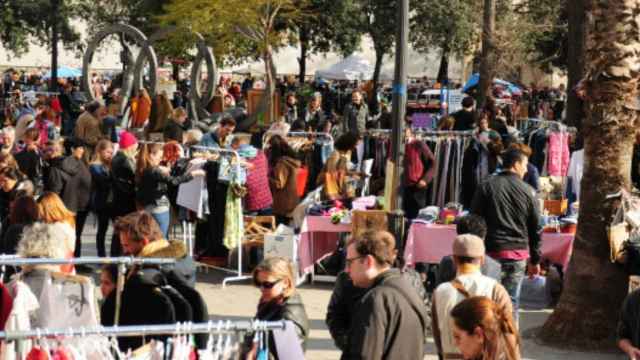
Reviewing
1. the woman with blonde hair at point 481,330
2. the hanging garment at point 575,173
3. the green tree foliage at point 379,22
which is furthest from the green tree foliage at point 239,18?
the woman with blonde hair at point 481,330

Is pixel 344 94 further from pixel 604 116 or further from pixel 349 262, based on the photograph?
pixel 349 262

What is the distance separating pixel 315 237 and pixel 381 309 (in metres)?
7.23

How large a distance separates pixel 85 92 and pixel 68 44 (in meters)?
26.6

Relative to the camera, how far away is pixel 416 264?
469 inches

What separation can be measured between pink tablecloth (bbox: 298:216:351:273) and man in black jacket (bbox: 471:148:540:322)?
3639 mm

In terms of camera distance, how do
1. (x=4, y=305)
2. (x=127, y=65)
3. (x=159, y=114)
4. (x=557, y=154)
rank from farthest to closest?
1. (x=127, y=65)
2. (x=159, y=114)
3. (x=557, y=154)
4. (x=4, y=305)

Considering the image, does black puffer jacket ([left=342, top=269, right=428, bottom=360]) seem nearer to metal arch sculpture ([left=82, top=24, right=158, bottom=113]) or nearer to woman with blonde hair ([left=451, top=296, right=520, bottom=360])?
woman with blonde hair ([left=451, top=296, right=520, bottom=360])

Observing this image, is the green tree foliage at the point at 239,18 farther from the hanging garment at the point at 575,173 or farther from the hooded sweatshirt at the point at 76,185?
the hooded sweatshirt at the point at 76,185

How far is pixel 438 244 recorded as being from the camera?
11.7m

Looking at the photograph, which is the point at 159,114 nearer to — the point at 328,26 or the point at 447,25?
the point at 328,26

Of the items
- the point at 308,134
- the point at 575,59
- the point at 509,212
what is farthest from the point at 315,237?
the point at 575,59

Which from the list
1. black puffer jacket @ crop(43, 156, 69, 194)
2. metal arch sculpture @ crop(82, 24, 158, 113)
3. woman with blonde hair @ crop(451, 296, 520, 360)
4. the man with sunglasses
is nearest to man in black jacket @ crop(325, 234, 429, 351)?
the man with sunglasses

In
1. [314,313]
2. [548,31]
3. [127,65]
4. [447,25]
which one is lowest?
[314,313]

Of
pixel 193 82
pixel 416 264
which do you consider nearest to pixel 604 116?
pixel 416 264
